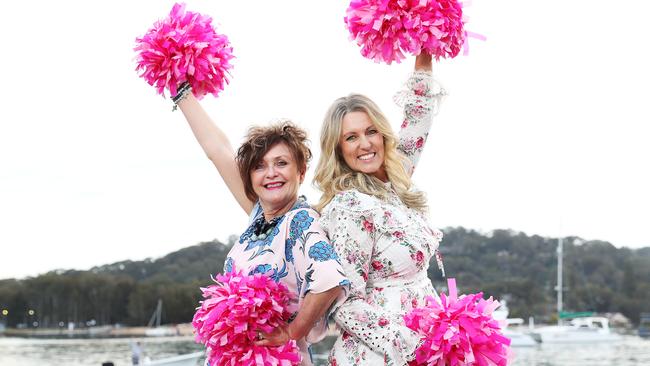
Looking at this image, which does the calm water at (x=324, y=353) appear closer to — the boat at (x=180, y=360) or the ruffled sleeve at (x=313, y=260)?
the boat at (x=180, y=360)

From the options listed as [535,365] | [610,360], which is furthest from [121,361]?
[610,360]

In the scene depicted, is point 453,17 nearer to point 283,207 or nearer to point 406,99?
point 406,99

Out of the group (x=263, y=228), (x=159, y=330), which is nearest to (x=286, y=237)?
(x=263, y=228)

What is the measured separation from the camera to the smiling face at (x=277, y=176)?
3.39 m

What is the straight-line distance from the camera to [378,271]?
3295 millimetres

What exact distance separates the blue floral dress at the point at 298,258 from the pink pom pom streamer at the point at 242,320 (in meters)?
0.09

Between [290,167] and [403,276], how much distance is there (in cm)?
58

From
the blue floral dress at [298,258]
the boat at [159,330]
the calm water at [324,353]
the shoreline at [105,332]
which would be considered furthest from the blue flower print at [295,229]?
the boat at [159,330]

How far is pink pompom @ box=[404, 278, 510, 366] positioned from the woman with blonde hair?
5cm

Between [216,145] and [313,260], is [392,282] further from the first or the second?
[216,145]

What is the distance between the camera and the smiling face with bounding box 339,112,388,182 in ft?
11.3

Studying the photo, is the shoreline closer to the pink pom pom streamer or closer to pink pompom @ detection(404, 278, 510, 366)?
the pink pom pom streamer

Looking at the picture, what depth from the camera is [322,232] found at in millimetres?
3258

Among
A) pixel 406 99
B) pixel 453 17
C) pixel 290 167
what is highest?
pixel 453 17
